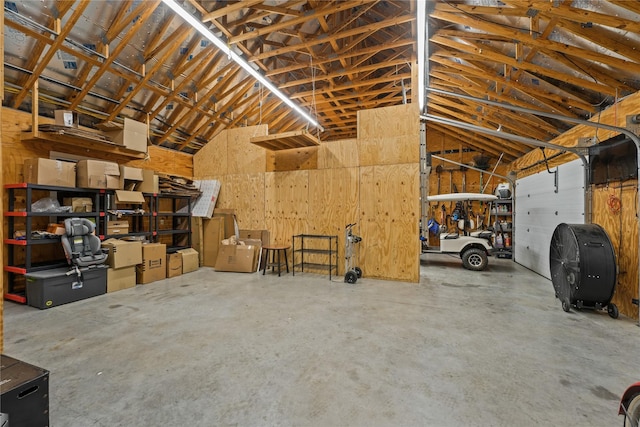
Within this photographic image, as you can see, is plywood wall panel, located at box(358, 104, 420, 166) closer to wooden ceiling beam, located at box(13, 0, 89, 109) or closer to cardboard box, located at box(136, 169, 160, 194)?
cardboard box, located at box(136, 169, 160, 194)

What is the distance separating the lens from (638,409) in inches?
58.7

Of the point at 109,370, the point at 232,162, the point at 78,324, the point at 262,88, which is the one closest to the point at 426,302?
the point at 109,370

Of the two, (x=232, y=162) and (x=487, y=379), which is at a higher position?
(x=232, y=162)

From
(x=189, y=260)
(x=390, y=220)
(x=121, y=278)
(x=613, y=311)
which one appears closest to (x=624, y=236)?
(x=613, y=311)

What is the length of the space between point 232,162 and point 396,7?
4.84 metres

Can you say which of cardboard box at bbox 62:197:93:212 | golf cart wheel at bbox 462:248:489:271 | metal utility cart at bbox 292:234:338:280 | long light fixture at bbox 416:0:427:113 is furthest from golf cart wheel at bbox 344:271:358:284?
cardboard box at bbox 62:197:93:212

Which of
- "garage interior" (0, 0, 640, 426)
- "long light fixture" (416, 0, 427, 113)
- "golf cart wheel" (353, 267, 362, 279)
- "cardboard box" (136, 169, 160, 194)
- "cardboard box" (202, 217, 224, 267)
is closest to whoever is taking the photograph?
"garage interior" (0, 0, 640, 426)

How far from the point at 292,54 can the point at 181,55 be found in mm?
2345

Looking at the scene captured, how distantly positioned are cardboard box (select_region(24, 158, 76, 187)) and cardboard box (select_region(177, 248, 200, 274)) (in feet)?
7.60

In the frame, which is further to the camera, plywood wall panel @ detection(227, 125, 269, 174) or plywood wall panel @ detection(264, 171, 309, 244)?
Result: plywood wall panel @ detection(227, 125, 269, 174)

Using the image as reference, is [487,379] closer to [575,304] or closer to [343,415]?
[343,415]

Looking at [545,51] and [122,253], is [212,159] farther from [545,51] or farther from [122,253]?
[545,51]

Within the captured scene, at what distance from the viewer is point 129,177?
522 cm

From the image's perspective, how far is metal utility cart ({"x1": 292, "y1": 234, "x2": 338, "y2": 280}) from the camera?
5789 mm
